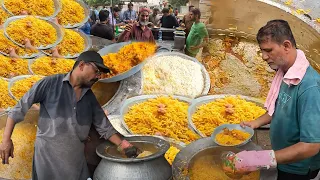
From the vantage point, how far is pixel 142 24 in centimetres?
507

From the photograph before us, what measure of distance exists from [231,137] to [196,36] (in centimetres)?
278

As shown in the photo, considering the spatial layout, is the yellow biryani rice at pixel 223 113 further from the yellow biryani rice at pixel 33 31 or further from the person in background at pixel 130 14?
the person in background at pixel 130 14

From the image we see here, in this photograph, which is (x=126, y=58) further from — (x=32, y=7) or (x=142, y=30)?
(x=32, y=7)

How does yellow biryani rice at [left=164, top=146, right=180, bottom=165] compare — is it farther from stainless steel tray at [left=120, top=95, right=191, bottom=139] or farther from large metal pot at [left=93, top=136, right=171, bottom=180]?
stainless steel tray at [left=120, top=95, right=191, bottom=139]

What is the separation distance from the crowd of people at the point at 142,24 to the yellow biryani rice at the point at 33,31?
104 centimetres

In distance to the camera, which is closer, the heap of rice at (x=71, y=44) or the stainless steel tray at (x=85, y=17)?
the heap of rice at (x=71, y=44)

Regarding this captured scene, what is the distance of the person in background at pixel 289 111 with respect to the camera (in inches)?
79.7

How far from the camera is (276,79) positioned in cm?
251

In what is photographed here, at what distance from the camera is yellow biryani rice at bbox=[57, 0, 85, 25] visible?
5.34m

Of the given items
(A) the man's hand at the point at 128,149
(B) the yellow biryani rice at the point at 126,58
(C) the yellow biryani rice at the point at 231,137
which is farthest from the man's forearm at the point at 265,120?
(B) the yellow biryani rice at the point at 126,58

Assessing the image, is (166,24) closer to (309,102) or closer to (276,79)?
(276,79)

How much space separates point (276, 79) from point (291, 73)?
36cm

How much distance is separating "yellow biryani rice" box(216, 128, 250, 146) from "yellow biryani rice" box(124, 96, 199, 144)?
97 cm

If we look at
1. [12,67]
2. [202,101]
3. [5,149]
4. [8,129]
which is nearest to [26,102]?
[8,129]
